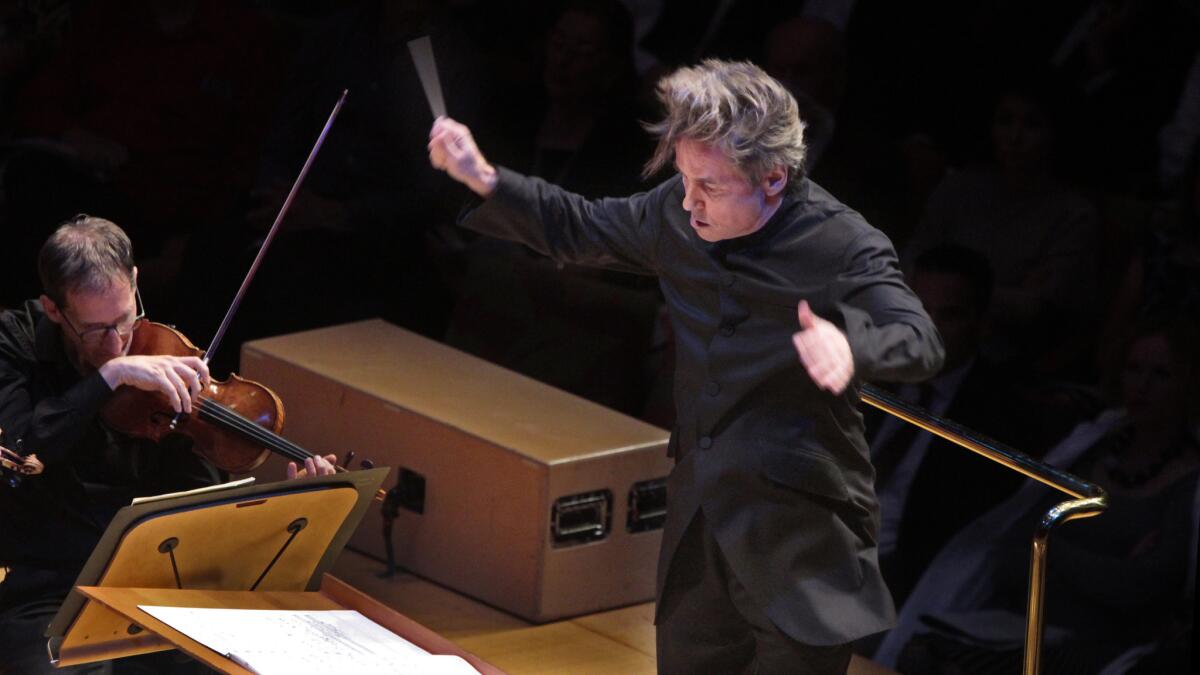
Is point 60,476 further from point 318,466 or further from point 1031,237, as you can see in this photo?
point 1031,237

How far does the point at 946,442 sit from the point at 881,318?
180cm

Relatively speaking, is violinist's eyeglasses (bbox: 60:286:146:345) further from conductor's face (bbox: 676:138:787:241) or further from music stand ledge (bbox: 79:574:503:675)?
conductor's face (bbox: 676:138:787:241)

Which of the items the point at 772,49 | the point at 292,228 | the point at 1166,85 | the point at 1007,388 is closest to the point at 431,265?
the point at 292,228

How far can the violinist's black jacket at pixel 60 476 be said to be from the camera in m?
3.33

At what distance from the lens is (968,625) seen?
14.4ft

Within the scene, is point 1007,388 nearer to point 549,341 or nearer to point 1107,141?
point 1107,141

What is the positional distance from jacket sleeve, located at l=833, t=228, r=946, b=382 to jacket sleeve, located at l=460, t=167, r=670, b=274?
389mm

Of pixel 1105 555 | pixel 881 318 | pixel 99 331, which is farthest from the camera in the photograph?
pixel 1105 555

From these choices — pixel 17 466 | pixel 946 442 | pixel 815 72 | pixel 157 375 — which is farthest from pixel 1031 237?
pixel 17 466

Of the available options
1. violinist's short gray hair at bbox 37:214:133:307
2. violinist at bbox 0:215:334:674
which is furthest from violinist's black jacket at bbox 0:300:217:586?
violinist's short gray hair at bbox 37:214:133:307

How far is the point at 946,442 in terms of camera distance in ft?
14.5

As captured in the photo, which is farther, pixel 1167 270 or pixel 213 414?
pixel 1167 270

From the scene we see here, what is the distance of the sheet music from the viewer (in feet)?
9.21

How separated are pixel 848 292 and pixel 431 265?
267 cm
